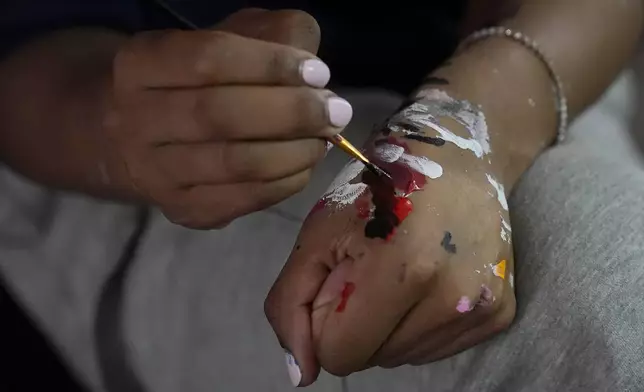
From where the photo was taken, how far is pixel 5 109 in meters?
0.51

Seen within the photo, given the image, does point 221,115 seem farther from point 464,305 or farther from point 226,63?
point 464,305

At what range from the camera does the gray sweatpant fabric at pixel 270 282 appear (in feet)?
1.34

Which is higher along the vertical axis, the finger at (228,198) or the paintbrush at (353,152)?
the paintbrush at (353,152)

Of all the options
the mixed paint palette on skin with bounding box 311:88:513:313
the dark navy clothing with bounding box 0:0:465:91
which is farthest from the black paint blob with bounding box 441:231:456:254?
the dark navy clothing with bounding box 0:0:465:91

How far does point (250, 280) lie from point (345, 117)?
0.62ft

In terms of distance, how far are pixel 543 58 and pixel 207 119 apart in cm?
28

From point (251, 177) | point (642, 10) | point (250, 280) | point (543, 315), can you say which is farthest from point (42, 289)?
point (642, 10)

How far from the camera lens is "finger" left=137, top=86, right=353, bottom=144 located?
1.16ft

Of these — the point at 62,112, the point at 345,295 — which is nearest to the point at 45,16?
the point at 62,112

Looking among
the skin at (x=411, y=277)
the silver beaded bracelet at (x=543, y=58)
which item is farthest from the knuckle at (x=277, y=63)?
the silver beaded bracelet at (x=543, y=58)

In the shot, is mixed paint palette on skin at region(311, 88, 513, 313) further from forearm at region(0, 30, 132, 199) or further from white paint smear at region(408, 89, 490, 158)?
forearm at region(0, 30, 132, 199)

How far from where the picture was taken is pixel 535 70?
516 mm

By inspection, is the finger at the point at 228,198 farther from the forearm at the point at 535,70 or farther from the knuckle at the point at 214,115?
the forearm at the point at 535,70

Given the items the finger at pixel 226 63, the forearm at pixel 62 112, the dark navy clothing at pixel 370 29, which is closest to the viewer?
the finger at pixel 226 63
